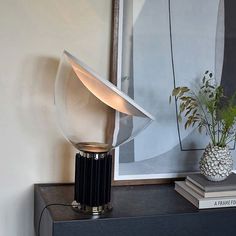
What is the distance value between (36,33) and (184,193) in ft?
2.45

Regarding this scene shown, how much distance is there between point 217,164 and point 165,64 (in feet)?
1.33

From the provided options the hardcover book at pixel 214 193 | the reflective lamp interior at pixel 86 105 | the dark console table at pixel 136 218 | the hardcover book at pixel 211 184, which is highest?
the reflective lamp interior at pixel 86 105

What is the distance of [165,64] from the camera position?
1.53 metres

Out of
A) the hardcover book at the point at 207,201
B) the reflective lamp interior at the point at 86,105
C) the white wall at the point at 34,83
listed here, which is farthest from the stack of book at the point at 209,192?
the white wall at the point at 34,83

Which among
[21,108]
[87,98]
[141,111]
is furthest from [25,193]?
[141,111]

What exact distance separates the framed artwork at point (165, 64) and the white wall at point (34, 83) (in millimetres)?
87

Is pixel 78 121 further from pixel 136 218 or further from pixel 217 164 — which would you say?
pixel 217 164

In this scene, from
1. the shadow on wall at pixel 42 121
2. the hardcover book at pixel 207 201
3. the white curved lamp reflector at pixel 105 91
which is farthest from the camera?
the shadow on wall at pixel 42 121

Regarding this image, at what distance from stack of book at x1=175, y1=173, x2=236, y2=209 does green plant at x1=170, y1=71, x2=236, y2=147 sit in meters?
0.14

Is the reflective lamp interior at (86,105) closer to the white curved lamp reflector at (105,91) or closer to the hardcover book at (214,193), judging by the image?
the white curved lamp reflector at (105,91)

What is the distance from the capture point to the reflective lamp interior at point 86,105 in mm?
1211

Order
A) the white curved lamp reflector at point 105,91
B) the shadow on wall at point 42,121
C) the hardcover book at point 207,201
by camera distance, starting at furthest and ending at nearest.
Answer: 1. the shadow on wall at point 42,121
2. the hardcover book at point 207,201
3. the white curved lamp reflector at point 105,91

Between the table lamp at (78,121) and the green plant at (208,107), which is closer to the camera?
the table lamp at (78,121)

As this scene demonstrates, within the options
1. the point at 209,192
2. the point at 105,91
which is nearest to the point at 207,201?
the point at 209,192
